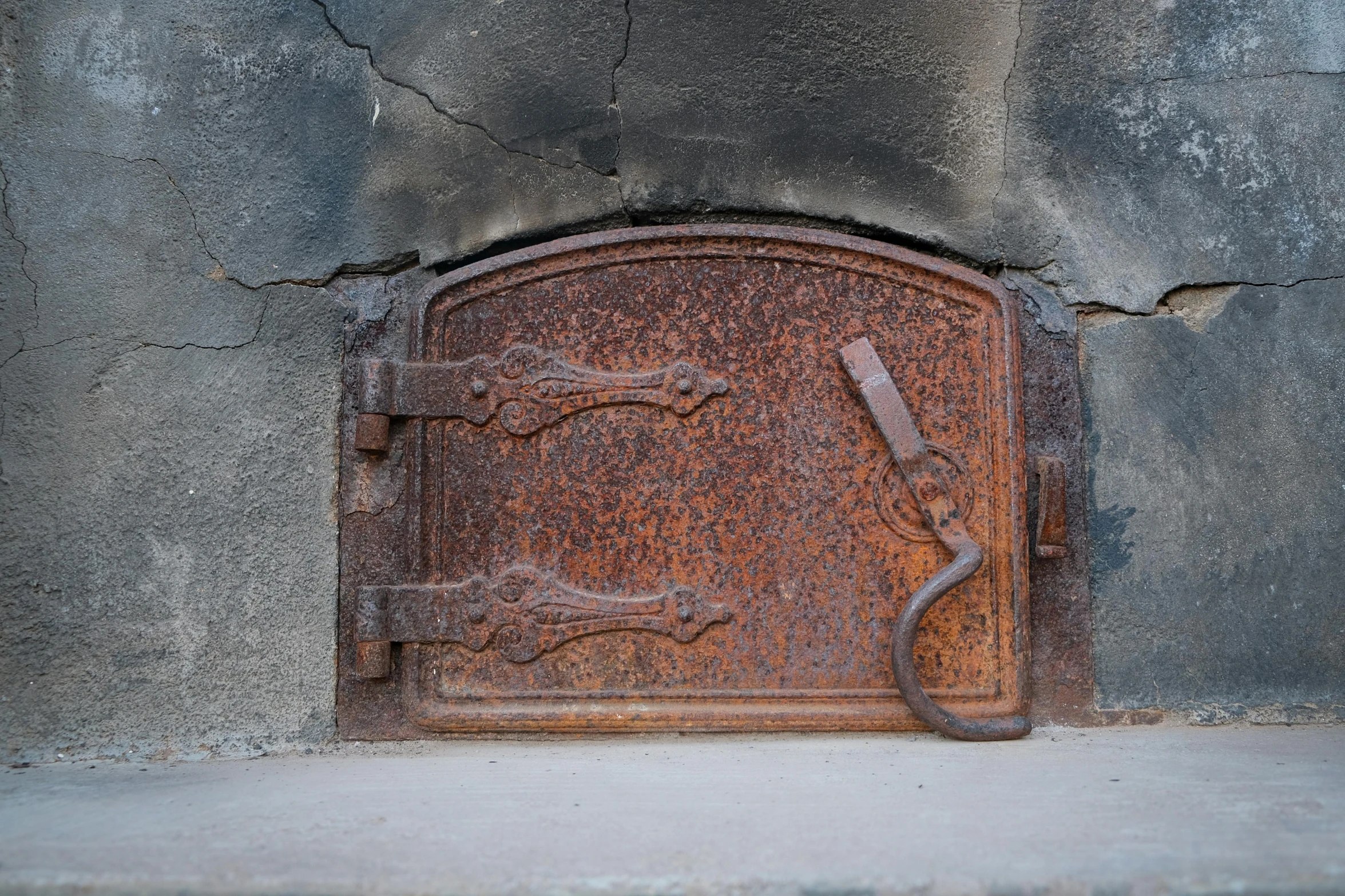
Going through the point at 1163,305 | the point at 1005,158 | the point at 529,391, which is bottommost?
the point at 529,391

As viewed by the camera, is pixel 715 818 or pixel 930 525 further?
pixel 930 525

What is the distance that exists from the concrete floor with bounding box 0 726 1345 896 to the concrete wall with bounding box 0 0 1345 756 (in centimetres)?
20

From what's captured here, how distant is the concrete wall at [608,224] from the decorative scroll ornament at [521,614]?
0.14 meters

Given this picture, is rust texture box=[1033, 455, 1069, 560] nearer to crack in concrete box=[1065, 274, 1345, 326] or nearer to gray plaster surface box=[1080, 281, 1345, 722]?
gray plaster surface box=[1080, 281, 1345, 722]

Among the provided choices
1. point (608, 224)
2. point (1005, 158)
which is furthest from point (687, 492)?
point (1005, 158)

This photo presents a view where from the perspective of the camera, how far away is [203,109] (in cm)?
163

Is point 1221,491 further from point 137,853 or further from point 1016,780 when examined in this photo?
point 137,853

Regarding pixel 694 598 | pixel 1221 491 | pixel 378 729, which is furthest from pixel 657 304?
pixel 1221 491

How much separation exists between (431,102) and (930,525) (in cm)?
108

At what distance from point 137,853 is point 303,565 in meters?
0.57

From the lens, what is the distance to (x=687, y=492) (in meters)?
1.56

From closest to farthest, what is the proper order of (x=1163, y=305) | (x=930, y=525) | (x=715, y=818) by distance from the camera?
1. (x=715, y=818)
2. (x=930, y=525)
3. (x=1163, y=305)

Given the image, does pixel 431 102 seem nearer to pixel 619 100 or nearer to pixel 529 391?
pixel 619 100

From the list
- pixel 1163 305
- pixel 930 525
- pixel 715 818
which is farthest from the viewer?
pixel 1163 305
